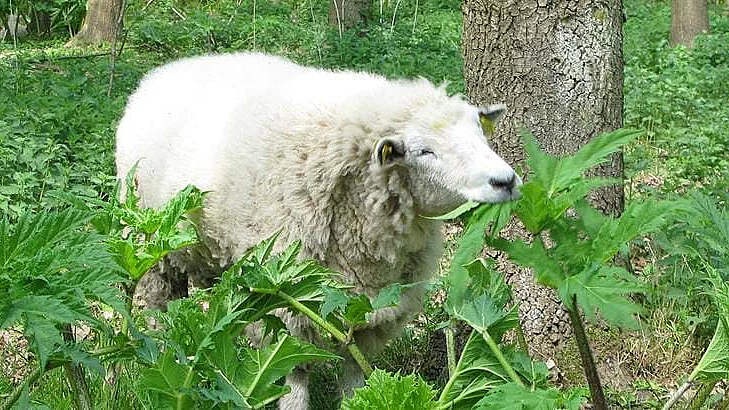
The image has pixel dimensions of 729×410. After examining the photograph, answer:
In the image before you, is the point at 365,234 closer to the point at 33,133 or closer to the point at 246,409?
the point at 246,409

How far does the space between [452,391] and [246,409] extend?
466 millimetres

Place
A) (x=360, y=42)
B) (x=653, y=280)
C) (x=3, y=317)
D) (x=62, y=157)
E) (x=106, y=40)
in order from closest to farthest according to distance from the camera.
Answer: (x=3, y=317)
(x=653, y=280)
(x=62, y=157)
(x=360, y=42)
(x=106, y=40)

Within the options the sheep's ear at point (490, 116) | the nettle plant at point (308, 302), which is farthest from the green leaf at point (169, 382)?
the sheep's ear at point (490, 116)

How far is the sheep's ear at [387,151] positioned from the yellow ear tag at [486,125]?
14.6 inches

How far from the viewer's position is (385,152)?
3234 millimetres

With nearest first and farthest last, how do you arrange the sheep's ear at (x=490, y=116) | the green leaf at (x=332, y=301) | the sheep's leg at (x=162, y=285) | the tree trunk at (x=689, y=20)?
the green leaf at (x=332, y=301), the sheep's ear at (x=490, y=116), the sheep's leg at (x=162, y=285), the tree trunk at (x=689, y=20)

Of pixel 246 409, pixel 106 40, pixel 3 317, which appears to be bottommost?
pixel 106 40

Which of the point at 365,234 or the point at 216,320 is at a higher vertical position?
the point at 216,320

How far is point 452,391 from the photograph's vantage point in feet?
6.57

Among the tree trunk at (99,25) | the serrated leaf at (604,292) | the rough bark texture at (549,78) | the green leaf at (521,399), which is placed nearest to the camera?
the serrated leaf at (604,292)

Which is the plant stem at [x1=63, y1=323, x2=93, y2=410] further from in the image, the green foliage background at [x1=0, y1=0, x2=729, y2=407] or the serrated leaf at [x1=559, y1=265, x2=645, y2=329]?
the serrated leaf at [x1=559, y1=265, x2=645, y2=329]

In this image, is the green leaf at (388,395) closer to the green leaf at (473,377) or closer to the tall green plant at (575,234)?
the green leaf at (473,377)

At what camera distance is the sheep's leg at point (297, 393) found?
3477mm

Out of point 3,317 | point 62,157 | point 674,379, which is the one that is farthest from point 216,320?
point 62,157
